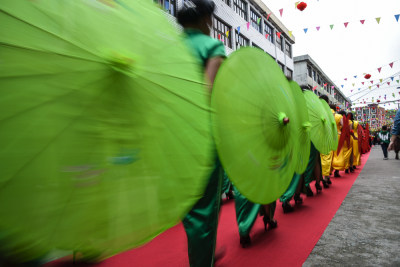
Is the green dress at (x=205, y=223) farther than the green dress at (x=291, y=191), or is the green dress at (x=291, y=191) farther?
the green dress at (x=291, y=191)

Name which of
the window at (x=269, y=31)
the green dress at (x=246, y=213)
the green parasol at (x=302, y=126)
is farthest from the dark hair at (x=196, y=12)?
the window at (x=269, y=31)

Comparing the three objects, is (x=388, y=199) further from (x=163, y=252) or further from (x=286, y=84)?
(x=163, y=252)

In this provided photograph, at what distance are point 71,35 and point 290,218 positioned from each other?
2.90 m

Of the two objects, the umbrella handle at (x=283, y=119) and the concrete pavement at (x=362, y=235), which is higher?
the umbrella handle at (x=283, y=119)

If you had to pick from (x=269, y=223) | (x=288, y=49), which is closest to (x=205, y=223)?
(x=269, y=223)

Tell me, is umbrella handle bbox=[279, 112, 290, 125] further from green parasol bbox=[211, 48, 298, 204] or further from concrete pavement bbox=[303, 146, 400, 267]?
concrete pavement bbox=[303, 146, 400, 267]

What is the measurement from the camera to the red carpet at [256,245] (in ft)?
6.15

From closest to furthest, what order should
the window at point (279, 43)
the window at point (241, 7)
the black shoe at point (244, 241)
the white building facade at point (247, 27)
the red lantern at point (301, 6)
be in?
the black shoe at point (244, 241) → the red lantern at point (301, 6) → the white building facade at point (247, 27) → the window at point (241, 7) → the window at point (279, 43)

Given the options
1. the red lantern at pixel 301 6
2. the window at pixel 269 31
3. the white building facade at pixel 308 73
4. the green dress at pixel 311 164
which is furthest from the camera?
the white building facade at pixel 308 73

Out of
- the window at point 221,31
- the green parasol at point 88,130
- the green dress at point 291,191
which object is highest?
the window at point 221,31

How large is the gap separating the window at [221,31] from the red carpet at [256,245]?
10.8 m

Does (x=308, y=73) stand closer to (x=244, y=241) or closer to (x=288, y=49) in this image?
(x=288, y=49)

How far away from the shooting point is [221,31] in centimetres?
1297

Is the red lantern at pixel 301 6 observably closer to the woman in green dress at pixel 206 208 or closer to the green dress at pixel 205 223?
the woman in green dress at pixel 206 208
